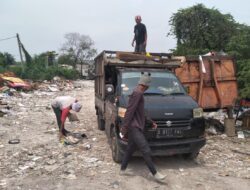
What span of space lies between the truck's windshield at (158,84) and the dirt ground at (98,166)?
4.68ft

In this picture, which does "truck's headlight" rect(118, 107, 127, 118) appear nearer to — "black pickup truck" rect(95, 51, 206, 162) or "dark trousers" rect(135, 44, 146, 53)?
"black pickup truck" rect(95, 51, 206, 162)

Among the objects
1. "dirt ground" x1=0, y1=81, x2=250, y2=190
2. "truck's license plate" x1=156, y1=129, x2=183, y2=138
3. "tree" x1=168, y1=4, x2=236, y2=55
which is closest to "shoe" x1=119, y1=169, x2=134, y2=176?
"dirt ground" x1=0, y1=81, x2=250, y2=190

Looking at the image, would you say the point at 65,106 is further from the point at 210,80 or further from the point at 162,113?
the point at 210,80

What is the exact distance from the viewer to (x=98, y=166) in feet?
23.4

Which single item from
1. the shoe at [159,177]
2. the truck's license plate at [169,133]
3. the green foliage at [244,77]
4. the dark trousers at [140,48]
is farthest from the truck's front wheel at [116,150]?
the dark trousers at [140,48]

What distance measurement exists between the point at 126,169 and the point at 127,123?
107 cm

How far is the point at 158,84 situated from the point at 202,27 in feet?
64.1

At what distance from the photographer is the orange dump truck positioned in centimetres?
1067

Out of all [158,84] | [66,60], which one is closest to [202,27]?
[158,84]

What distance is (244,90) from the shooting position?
10.4 metres

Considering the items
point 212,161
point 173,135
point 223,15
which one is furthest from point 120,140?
point 223,15

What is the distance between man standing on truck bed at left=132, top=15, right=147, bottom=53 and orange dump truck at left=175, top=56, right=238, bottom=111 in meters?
2.03

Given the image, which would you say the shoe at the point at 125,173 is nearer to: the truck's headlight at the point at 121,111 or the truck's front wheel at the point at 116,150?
the truck's front wheel at the point at 116,150

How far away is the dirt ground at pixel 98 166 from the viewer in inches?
241
